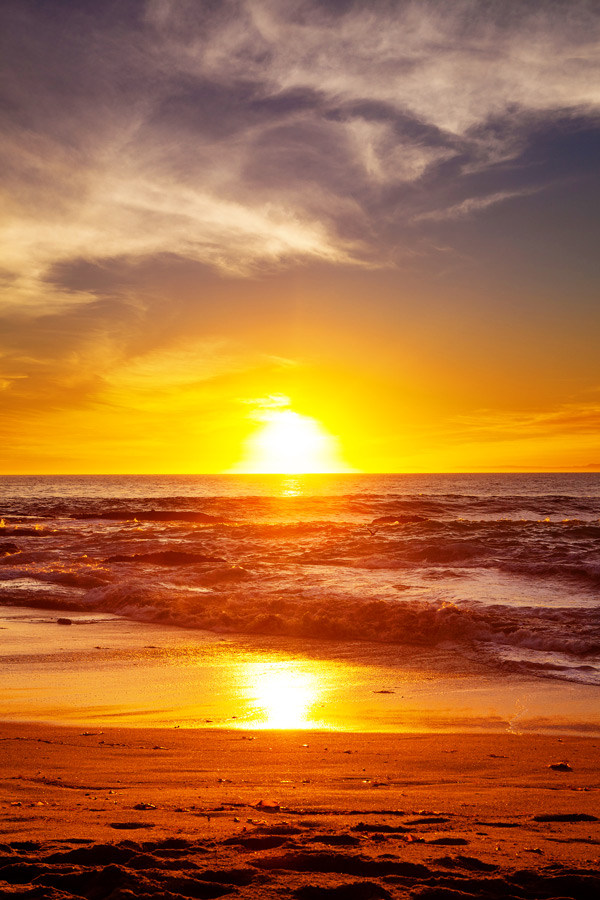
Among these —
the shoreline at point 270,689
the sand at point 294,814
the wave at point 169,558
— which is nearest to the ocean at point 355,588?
the wave at point 169,558

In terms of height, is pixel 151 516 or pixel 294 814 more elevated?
pixel 294 814

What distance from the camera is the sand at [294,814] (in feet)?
10.0

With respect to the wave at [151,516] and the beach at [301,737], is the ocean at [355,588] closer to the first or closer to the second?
the beach at [301,737]

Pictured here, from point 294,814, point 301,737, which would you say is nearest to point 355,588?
point 301,737

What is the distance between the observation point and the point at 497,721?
6.75 meters

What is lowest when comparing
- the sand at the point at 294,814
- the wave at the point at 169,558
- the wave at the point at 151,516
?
the wave at the point at 151,516

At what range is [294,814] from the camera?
4.09 m

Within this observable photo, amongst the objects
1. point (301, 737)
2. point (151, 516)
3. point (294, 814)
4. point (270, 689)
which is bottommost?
point (151, 516)

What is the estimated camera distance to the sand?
3061 mm

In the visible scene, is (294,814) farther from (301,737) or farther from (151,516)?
(151,516)

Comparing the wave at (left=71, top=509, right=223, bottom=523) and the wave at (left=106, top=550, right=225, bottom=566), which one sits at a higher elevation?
the wave at (left=106, top=550, right=225, bottom=566)

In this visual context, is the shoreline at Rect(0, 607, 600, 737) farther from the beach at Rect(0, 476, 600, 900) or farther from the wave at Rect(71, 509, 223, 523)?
the wave at Rect(71, 509, 223, 523)

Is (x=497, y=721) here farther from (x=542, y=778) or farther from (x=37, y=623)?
(x=37, y=623)

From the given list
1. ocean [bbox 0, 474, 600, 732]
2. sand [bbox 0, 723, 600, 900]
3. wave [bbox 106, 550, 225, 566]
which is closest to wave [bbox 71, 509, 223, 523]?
ocean [bbox 0, 474, 600, 732]
